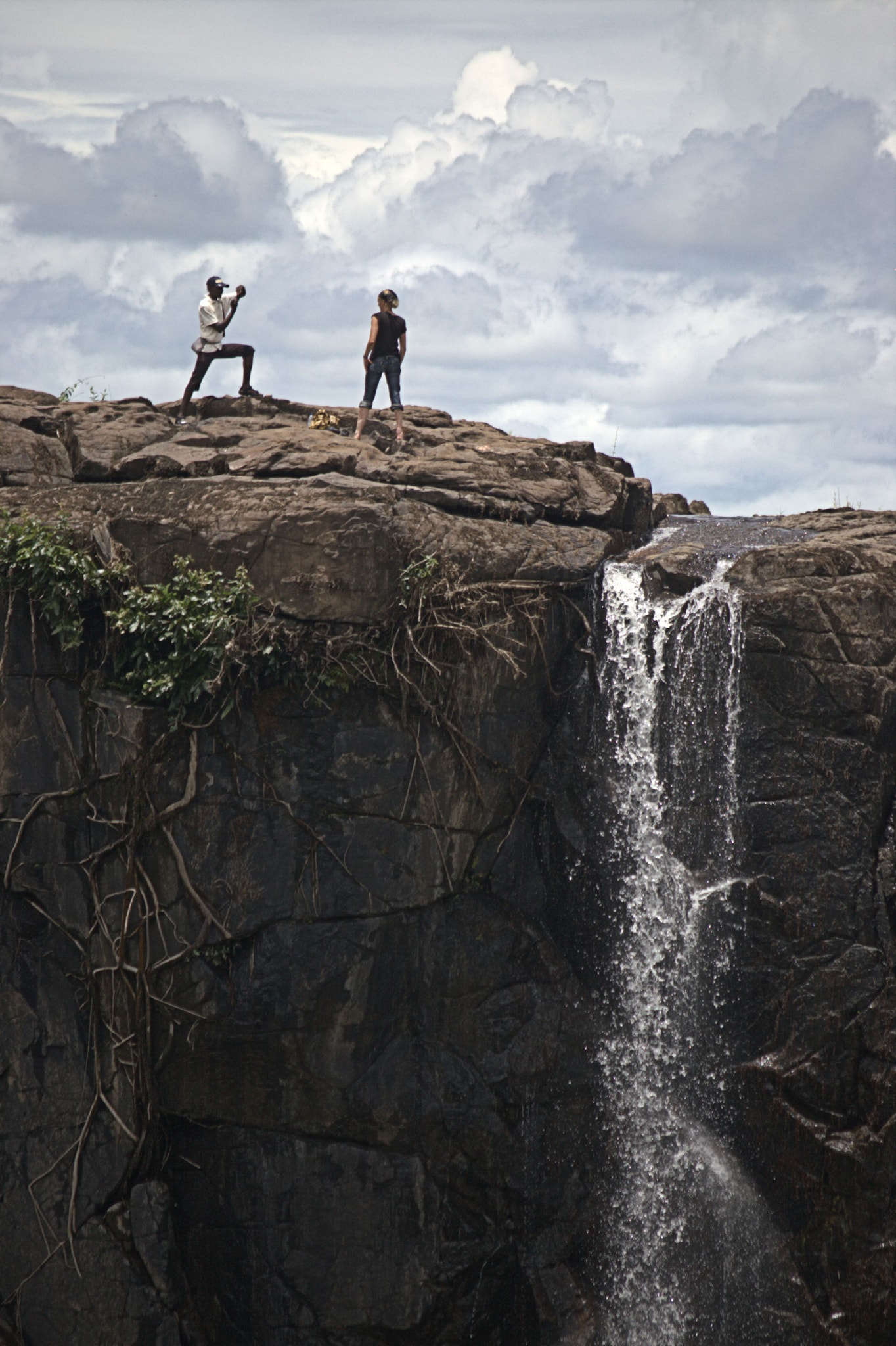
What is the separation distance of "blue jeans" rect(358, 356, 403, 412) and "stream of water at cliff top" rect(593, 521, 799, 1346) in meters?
4.44

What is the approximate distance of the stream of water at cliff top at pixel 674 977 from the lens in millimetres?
13078

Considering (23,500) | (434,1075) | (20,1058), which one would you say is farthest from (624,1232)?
(23,500)

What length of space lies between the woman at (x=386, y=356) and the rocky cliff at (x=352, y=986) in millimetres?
3484

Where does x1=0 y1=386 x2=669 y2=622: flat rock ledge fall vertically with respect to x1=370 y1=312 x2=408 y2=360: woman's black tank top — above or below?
below

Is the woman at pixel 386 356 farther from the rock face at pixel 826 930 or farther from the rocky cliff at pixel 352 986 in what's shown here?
the rock face at pixel 826 930

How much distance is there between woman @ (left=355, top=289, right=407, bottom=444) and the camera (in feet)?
54.2

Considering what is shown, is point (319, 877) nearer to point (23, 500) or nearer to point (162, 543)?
point (162, 543)

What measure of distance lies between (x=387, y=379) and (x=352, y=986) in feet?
25.7

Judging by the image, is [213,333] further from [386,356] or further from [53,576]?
[53,576]

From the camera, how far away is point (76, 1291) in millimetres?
12938

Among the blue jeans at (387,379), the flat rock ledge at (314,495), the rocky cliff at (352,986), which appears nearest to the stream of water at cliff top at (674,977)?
the rocky cliff at (352,986)

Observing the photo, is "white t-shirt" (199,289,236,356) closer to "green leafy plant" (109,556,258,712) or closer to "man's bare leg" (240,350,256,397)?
"man's bare leg" (240,350,256,397)

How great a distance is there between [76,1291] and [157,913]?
3.83 meters

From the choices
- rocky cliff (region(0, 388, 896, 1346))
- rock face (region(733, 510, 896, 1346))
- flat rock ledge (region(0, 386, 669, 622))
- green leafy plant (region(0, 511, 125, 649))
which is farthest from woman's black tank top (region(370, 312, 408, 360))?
rock face (region(733, 510, 896, 1346))
